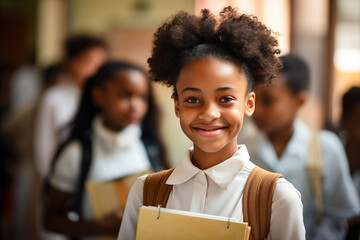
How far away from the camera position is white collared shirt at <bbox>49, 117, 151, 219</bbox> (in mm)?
2127

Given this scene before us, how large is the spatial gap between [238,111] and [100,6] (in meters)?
6.09

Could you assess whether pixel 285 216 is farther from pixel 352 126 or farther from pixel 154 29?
pixel 154 29

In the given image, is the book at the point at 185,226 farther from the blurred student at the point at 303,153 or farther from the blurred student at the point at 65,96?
the blurred student at the point at 65,96

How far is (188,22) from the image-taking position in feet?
4.16

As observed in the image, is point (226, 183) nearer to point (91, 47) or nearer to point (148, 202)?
point (148, 202)

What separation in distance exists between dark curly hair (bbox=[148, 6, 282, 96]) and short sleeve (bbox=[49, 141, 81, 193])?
38.9 inches

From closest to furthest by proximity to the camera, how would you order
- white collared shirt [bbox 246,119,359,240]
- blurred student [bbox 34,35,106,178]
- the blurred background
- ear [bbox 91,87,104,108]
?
white collared shirt [bbox 246,119,359,240], ear [bbox 91,87,104,108], the blurred background, blurred student [bbox 34,35,106,178]

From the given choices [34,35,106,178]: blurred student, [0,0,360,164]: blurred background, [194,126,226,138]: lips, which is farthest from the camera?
[34,35,106,178]: blurred student

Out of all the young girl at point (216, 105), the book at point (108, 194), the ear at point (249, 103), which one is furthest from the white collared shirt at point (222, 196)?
the book at point (108, 194)

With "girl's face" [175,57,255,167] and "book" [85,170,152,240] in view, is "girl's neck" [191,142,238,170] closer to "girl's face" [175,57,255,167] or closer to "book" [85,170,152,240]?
"girl's face" [175,57,255,167]

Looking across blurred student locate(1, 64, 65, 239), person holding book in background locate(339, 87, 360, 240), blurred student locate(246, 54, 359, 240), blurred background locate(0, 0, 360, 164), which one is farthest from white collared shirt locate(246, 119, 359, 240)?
blurred student locate(1, 64, 65, 239)

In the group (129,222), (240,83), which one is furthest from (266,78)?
(129,222)

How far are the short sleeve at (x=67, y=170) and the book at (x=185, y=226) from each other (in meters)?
1.03

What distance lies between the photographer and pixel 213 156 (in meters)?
1.25
